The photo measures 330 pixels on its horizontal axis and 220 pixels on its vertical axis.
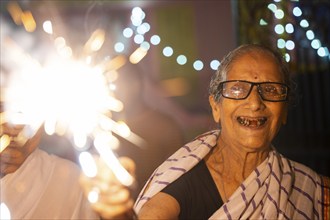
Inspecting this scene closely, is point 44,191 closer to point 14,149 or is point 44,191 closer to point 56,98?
point 14,149

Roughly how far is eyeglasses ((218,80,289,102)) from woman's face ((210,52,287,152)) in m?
0.02

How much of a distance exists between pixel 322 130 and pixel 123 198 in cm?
490

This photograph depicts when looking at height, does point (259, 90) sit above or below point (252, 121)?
above

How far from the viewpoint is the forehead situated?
2.18 metres

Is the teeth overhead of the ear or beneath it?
beneath

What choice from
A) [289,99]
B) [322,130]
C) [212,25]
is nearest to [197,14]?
[212,25]

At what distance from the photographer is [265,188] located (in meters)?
2.21

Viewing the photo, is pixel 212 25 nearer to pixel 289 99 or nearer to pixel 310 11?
pixel 310 11

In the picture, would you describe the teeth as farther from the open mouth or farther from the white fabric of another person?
the white fabric of another person

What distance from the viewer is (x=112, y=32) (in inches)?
205

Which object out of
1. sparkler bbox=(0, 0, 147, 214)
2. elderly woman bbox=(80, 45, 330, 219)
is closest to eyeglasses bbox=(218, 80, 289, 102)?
elderly woman bbox=(80, 45, 330, 219)

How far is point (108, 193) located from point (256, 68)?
1.02 metres

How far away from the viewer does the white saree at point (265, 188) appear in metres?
2.14

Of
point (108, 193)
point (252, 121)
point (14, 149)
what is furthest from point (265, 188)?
point (14, 149)
